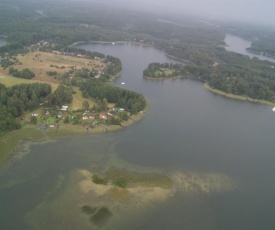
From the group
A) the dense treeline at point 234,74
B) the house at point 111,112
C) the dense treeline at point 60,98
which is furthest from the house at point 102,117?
the dense treeline at point 234,74

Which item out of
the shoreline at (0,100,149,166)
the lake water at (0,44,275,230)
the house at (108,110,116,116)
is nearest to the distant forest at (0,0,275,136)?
the shoreline at (0,100,149,166)

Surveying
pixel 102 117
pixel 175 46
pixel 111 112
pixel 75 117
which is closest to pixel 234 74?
pixel 175 46

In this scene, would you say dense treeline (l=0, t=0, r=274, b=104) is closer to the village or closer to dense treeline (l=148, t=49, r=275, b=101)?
dense treeline (l=148, t=49, r=275, b=101)

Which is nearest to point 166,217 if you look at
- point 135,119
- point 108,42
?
point 135,119

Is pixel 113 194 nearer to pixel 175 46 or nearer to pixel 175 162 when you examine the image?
pixel 175 162

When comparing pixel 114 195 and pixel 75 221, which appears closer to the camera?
pixel 75 221

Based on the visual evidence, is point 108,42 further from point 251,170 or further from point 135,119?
point 251,170

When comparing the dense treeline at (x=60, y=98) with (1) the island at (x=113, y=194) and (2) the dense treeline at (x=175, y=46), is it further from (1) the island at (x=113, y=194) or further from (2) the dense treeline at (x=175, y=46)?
(1) the island at (x=113, y=194)
